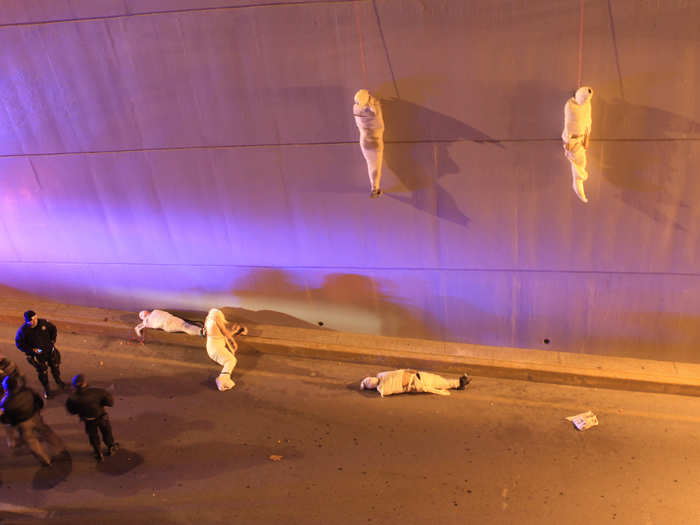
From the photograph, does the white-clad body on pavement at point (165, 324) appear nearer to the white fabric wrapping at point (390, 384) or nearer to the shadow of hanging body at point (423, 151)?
the white fabric wrapping at point (390, 384)

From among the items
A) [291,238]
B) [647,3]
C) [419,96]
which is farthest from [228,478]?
[647,3]

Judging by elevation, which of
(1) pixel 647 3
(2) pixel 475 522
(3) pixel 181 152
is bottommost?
(2) pixel 475 522

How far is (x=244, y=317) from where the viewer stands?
837 cm

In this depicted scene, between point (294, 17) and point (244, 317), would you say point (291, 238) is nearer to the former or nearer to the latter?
point (244, 317)

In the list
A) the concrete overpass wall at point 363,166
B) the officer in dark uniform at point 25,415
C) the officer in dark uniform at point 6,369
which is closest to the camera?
the officer in dark uniform at point 25,415

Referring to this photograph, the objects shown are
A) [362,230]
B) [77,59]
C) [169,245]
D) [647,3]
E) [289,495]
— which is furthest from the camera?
[169,245]

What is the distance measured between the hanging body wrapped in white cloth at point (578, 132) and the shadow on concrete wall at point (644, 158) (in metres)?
0.26

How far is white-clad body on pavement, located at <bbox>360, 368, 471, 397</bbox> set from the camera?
23.4 feet

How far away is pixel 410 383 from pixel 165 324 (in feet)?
11.4

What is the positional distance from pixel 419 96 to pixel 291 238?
243 cm

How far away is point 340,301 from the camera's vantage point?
26.0ft

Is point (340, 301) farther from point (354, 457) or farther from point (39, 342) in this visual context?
point (39, 342)

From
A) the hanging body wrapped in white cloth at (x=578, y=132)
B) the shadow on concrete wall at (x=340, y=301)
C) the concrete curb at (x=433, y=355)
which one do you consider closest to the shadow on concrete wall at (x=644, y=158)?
the hanging body wrapped in white cloth at (x=578, y=132)

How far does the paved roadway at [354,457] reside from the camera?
18.7 ft
